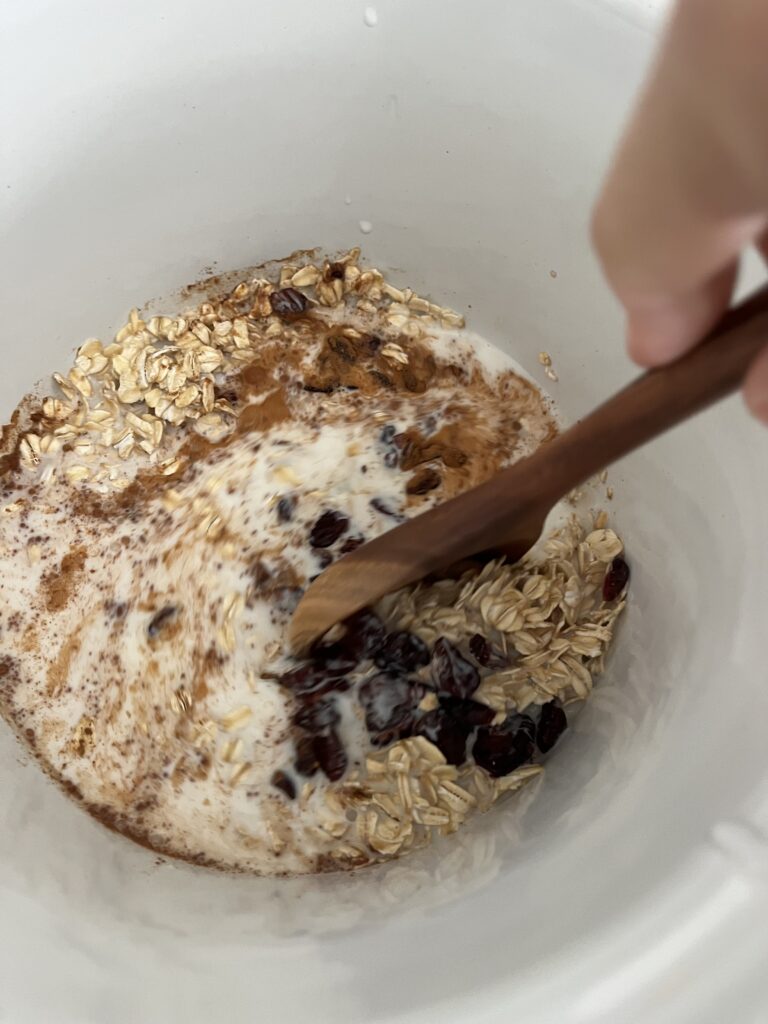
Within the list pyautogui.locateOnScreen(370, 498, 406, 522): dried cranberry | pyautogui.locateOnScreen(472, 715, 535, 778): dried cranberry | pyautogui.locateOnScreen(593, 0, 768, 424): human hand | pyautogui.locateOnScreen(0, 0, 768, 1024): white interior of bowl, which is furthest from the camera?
pyautogui.locateOnScreen(370, 498, 406, 522): dried cranberry

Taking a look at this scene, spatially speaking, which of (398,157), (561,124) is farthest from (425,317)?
(561,124)

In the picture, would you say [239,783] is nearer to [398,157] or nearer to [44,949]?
[44,949]

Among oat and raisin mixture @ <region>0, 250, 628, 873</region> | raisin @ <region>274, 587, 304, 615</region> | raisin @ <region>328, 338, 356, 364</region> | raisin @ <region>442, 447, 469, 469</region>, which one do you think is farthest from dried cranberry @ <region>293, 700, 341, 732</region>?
raisin @ <region>328, 338, 356, 364</region>

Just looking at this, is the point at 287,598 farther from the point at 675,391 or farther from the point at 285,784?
the point at 675,391

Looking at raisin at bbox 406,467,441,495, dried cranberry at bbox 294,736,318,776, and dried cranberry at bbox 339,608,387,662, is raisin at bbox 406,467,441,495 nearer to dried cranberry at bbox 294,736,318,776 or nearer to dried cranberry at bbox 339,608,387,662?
dried cranberry at bbox 339,608,387,662

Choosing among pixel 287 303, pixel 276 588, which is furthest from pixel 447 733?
pixel 287 303

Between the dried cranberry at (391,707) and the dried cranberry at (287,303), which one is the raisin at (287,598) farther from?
the dried cranberry at (287,303)

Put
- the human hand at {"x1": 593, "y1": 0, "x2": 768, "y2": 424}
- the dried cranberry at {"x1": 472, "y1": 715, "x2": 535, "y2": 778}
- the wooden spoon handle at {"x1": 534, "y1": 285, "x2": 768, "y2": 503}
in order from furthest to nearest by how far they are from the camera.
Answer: the dried cranberry at {"x1": 472, "y1": 715, "x2": 535, "y2": 778} → the wooden spoon handle at {"x1": 534, "y1": 285, "x2": 768, "y2": 503} → the human hand at {"x1": 593, "y1": 0, "x2": 768, "y2": 424}
